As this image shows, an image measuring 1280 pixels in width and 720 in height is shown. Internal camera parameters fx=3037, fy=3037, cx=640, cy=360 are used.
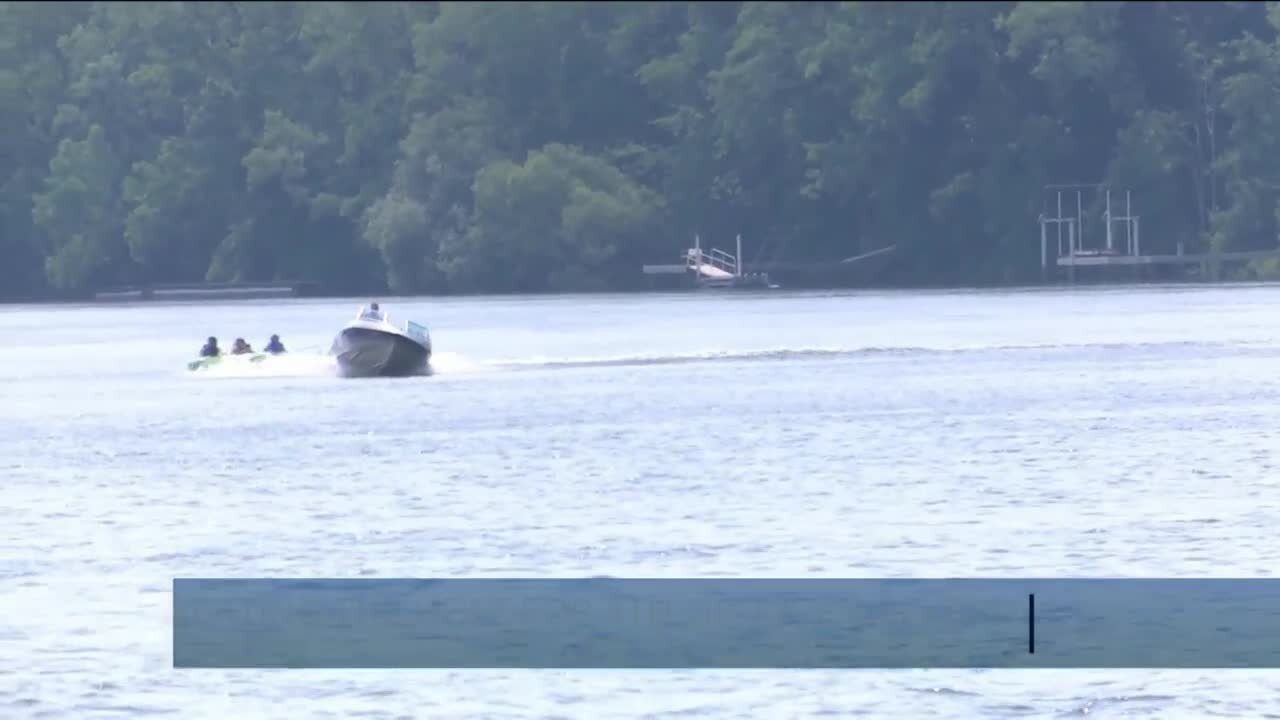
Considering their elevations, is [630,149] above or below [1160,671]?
above

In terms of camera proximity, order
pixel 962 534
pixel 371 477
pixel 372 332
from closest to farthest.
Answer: pixel 962 534
pixel 371 477
pixel 372 332

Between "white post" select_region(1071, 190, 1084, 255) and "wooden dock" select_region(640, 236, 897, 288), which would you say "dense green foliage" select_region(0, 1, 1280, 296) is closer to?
"wooden dock" select_region(640, 236, 897, 288)

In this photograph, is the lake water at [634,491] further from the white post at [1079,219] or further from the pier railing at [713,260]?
the pier railing at [713,260]

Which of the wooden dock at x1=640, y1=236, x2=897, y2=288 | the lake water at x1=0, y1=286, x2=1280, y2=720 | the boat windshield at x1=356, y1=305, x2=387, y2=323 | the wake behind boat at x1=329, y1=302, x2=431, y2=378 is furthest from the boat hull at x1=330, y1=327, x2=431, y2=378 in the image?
the wooden dock at x1=640, y1=236, x2=897, y2=288

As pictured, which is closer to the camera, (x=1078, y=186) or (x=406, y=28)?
(x=1078, y=186)

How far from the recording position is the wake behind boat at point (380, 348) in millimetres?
Answer: 71188

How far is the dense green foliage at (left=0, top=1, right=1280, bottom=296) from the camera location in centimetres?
14412

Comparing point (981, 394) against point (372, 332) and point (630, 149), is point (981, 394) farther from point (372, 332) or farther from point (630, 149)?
point (630, 149)

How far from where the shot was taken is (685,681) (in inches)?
894

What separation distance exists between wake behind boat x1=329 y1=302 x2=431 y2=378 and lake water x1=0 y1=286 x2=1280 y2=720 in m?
0.70

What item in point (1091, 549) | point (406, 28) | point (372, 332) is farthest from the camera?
point (406, 28)

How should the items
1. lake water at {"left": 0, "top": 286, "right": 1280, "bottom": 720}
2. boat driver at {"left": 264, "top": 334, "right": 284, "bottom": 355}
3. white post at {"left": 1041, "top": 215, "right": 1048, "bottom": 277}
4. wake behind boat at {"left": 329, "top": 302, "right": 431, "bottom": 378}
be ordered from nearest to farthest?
1. lake water at {"left": 0, "top": 286, "right": 1280, "bottom": 720}
2. wake behind boat at {"left": 329, "top": 302, "right": 431, "bottom": 378}
3. boat driver at {"left": 264, "top": 334, "right": 284, "bottom": 355}
4. white post at {"left": 1041, "top": 215, "right": 1048, "bottom": 277}

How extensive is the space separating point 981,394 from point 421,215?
9853 centimetres

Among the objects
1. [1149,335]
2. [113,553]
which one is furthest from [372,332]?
[113,553]
